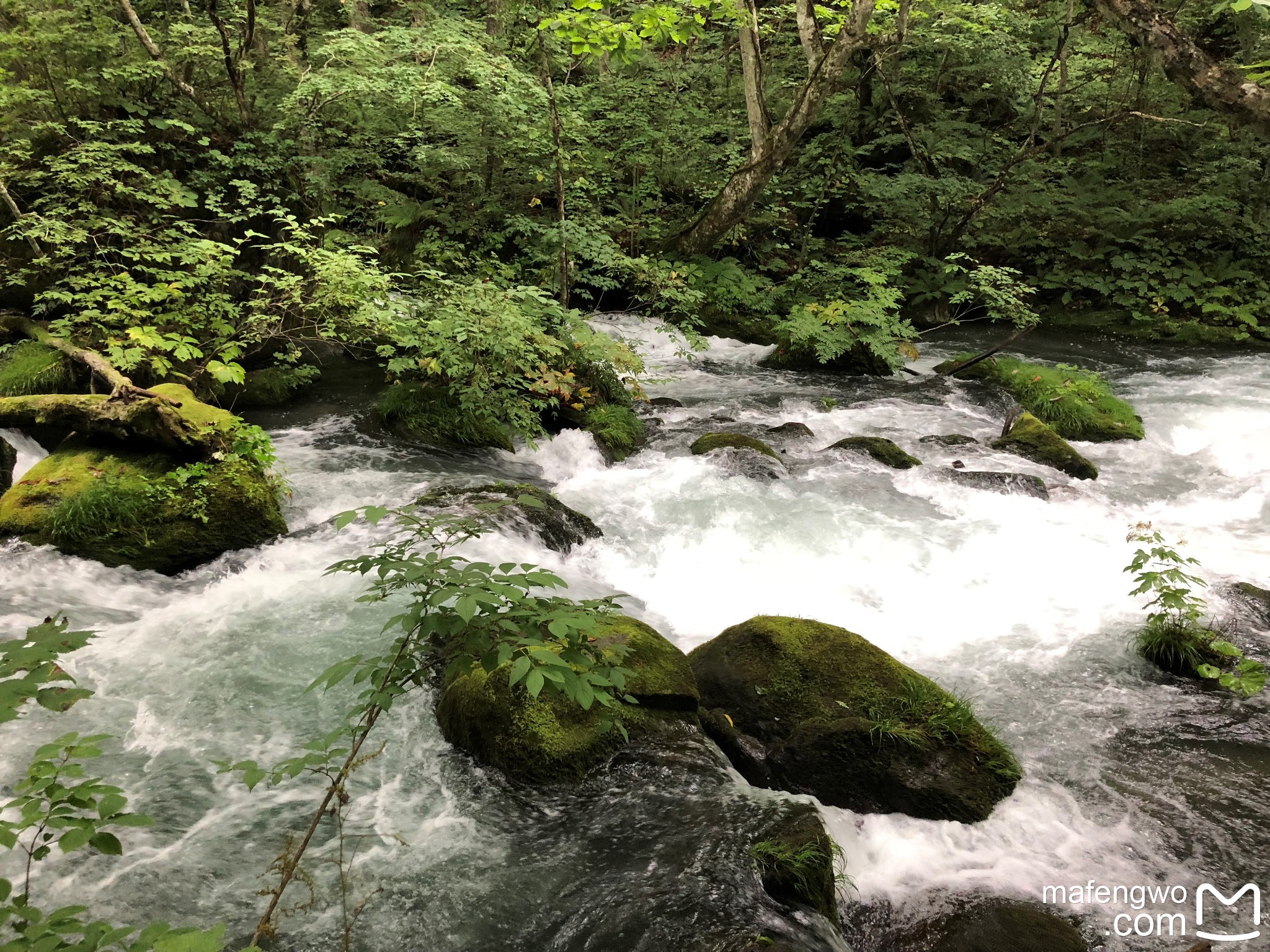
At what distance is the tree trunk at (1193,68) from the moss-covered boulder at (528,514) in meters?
5.56

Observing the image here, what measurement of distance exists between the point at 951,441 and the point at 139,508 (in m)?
8.30

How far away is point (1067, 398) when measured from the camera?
9633 millimetres

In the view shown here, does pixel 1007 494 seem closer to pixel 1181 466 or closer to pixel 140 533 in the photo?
pixel 1181 466

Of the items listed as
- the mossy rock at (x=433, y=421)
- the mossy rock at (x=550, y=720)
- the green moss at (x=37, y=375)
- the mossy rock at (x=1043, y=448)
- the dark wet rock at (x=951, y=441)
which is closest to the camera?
the mossy rock at (x=550, y=720)

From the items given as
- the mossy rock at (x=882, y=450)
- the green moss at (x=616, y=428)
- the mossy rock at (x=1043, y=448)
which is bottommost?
the green moss at (x=616, y=428)

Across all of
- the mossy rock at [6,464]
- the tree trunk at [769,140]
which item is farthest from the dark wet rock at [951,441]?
the mossy rock at [6,464]

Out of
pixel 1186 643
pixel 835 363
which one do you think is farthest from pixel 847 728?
pixel 835 363

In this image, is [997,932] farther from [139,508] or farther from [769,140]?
[769,140]

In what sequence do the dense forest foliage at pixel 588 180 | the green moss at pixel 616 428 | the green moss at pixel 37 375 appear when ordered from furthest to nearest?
the green moss at pixel 616 428
the dense forest foliage at pixel 588 180
the green moss at pixel 37 375

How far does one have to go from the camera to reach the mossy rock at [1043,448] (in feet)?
26.0

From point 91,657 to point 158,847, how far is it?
5.89 ft

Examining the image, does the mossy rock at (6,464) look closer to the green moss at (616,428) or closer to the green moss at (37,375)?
the green moss at (37,375)

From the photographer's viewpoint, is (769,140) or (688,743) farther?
(769,140)

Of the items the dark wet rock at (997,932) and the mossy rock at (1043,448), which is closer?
the dark wet rock at (997,932)
